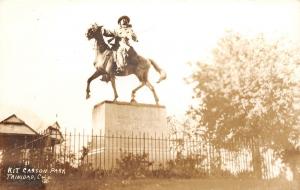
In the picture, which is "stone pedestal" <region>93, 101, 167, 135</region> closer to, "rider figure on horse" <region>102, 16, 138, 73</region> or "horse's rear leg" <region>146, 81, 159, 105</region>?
"horse's rear leg" <region>146, 81, 159, 105</region>

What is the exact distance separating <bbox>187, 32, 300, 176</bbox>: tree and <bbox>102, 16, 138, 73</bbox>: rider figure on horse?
3623mm

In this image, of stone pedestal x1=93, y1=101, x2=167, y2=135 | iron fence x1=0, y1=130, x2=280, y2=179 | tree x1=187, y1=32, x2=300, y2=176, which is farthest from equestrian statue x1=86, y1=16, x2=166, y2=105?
tree x1=187, y1=32, x2=300, y2=176

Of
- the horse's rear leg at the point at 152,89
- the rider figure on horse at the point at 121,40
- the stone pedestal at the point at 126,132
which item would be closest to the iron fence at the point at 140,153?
the stone pedestal at the point at 126,132

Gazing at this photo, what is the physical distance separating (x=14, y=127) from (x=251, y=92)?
27.6 ft

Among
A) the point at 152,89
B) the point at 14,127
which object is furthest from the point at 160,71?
the point at 14,127

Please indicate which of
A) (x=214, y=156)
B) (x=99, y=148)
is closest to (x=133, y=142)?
(x=99, y=148)

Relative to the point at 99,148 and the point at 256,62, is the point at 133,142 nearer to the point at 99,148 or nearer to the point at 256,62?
the point at 99,148

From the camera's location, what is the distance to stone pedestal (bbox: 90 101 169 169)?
41.0ft

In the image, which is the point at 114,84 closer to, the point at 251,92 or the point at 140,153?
the point at 140,153

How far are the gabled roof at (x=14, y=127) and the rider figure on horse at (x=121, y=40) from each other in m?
3.33

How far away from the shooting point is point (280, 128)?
14.7m

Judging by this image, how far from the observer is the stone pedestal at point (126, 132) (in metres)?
12.5

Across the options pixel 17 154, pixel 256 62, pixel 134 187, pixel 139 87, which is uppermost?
pixel 256 62

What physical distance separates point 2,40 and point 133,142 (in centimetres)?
478
